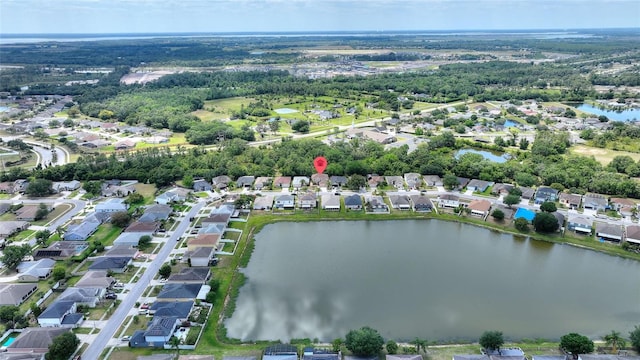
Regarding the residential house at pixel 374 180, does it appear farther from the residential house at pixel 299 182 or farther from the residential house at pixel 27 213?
the residential house at pixel 27 213

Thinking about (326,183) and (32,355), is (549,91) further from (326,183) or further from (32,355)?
(32,355)

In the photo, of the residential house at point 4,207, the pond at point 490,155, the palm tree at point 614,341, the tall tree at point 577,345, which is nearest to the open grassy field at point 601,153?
the pond at point 490,155

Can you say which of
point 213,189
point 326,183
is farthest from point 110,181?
point 326,183

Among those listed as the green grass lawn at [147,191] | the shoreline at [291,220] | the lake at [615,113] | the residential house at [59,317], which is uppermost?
the lake at [615,113]

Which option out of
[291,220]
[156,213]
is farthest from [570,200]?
[156,213]

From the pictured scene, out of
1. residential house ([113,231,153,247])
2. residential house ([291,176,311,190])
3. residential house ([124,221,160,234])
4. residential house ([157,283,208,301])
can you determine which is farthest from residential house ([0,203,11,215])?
residential house ([291,176,311,190])

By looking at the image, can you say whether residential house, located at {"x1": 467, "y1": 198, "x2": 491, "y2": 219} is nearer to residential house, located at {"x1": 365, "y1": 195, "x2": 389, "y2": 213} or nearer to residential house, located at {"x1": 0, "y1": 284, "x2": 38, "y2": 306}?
residential house, located at {"x1": 365, "y1": 195, "x2": 389, "y2": 213}
